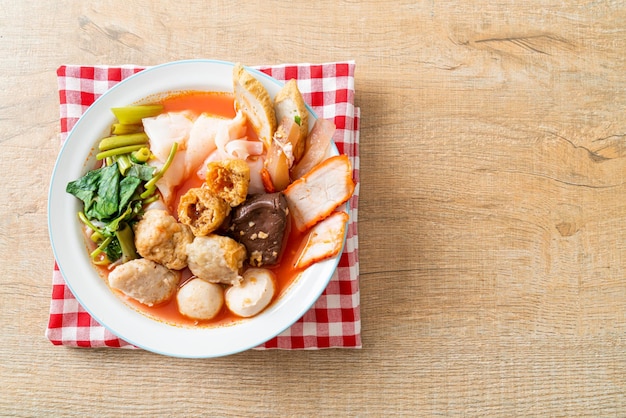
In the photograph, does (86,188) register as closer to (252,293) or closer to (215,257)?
(215,257)

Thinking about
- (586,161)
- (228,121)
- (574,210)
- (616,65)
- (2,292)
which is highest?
(616,65)

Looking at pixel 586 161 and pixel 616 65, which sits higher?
pixel 616 65

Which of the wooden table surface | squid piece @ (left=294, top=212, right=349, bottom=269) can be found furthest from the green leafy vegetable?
squid piece @ (left=294, top=212, right=349, bottom=269)

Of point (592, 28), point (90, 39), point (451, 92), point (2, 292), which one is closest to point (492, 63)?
point (451, 92)

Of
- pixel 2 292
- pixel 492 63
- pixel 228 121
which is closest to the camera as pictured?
pixel 228 121

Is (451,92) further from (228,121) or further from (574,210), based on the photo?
(228,121)

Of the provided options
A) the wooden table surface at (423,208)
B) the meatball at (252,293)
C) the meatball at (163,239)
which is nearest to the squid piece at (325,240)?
the meatball at (252,293)

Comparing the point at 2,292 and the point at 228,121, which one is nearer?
the point at 228,121
